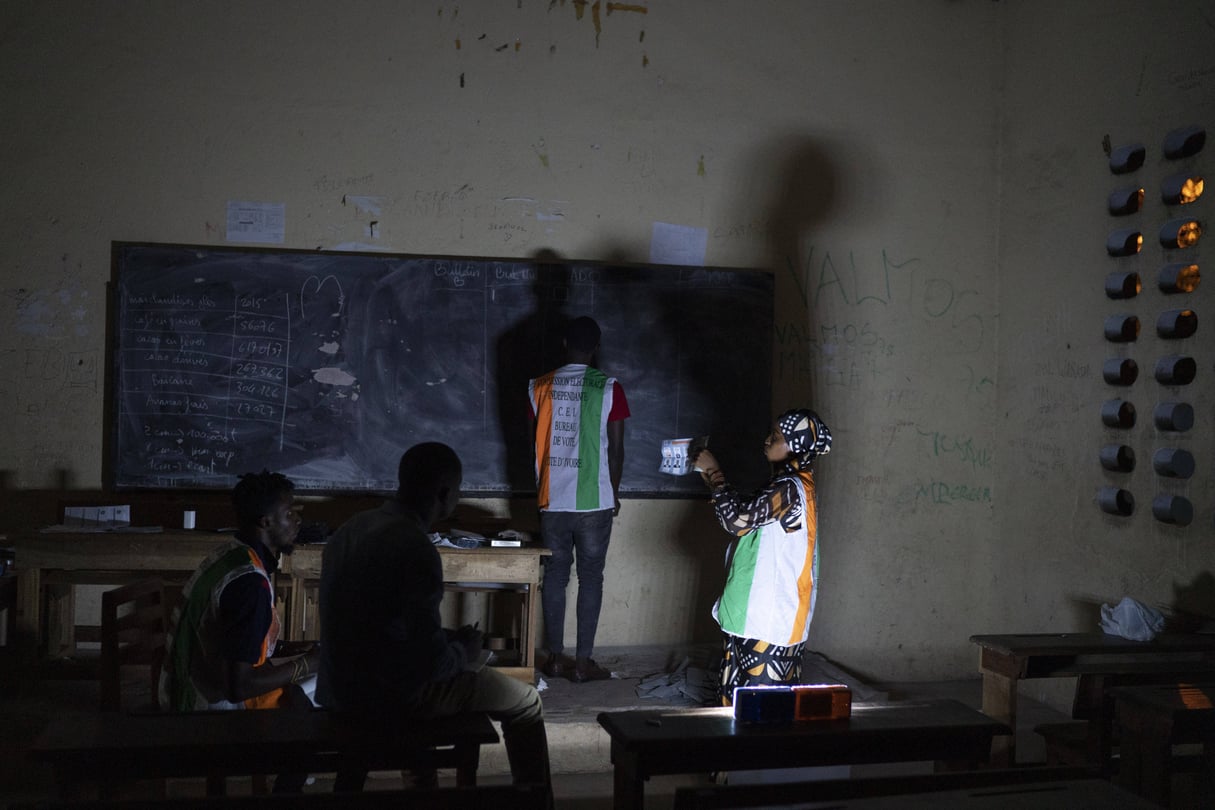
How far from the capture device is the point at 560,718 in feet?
12.8

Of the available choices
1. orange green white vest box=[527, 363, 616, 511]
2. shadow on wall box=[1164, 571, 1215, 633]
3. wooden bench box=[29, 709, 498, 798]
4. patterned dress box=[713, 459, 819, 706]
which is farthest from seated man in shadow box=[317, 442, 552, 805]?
shadow on wall box=[1164, 571, 1215, 633]

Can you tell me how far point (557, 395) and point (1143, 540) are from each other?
2567 millimetres

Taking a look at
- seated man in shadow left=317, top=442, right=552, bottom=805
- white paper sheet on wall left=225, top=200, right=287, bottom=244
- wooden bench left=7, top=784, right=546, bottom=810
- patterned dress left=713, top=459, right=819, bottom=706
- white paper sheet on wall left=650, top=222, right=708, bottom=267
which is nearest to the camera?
wooden bench left=7, top=784, right=546, bottom=810

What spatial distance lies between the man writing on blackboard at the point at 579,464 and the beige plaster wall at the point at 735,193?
26.2 inches

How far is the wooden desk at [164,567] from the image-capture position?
3996mm

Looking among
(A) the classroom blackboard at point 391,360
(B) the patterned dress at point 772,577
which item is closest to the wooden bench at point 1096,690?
(B) the patterned dress at point 772,577

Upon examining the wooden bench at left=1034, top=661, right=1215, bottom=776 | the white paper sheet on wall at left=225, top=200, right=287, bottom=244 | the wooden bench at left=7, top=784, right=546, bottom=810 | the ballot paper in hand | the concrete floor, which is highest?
the white paper sheet on wall at left=225, top=200, right=287, bottom=244

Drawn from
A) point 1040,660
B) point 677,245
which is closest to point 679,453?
point 1040,660

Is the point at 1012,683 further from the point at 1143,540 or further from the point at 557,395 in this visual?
the point at 557,395

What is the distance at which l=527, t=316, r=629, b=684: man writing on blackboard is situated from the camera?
4.27 metres

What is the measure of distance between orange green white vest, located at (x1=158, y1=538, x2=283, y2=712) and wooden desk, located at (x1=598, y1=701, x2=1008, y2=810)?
98cm

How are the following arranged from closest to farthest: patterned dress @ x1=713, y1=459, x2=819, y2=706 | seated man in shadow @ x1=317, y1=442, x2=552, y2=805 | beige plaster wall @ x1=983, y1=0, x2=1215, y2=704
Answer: seated man in shadow @ x1=317, y1=442, x2=552, y2=805 → patterned dress @ x1=713, y1=459, x2=819, y2=706 → beige plaster wall @ x1=983, y1=0, x2=1215, y2=704

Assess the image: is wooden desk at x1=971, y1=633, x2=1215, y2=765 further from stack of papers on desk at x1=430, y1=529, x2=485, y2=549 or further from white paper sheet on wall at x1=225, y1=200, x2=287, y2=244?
white paper sheet on wall at x1=225, y1=200, x2=287, y2=244

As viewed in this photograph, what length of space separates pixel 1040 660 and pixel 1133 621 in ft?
1.92
